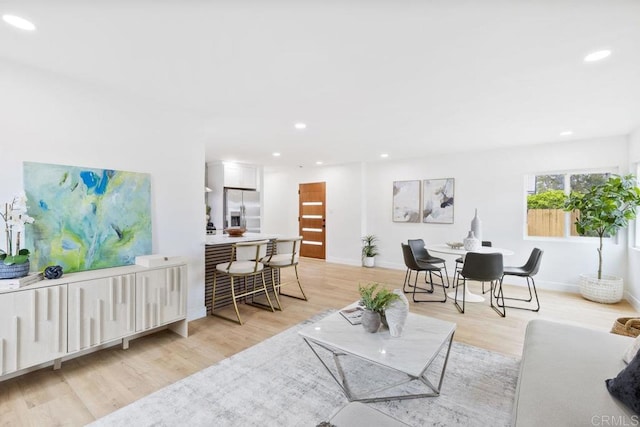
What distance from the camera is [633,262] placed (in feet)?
13.5

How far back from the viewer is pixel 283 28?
182 centimetres

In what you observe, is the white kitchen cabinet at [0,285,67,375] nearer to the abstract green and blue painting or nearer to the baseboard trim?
the abstract green and blue painting

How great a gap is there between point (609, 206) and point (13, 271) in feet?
21.1

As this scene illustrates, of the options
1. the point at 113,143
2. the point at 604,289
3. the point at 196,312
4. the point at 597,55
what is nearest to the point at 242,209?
the point at 196,312

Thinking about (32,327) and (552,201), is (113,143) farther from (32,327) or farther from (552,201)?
(552,201)

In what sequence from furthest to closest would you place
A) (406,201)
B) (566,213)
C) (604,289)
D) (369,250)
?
(369,250), (406,201), (566,213), (604,289)

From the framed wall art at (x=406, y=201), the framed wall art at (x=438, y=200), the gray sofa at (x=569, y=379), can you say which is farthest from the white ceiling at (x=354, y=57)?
the framed wall art at (x=406, y=201)

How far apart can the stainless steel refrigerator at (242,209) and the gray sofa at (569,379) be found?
19.8 ft

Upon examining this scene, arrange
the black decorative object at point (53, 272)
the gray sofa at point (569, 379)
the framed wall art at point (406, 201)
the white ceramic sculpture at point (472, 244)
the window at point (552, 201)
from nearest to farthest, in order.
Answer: the gray sofa at point (569, 379) → the black decorative object at point (53, 272) → the white ceramic sculpture at point (472, 244) → the window at point (552, 201) → the framed wall art at point (406, 201)

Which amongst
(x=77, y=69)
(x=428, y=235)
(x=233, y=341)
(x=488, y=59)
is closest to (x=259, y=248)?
(x=233, y=341)

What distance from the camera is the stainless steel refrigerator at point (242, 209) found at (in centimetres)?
681

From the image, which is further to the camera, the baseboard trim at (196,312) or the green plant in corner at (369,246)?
the green plant in corner at (369,246)

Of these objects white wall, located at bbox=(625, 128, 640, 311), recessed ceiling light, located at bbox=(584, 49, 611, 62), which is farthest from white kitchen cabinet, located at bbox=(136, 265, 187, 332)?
white wall, located at bbox=(625, 128, 640, 311)

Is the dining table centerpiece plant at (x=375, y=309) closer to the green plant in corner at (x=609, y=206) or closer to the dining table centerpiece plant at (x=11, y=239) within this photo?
the dining table centerpiece plant at (x=11, y=239)
